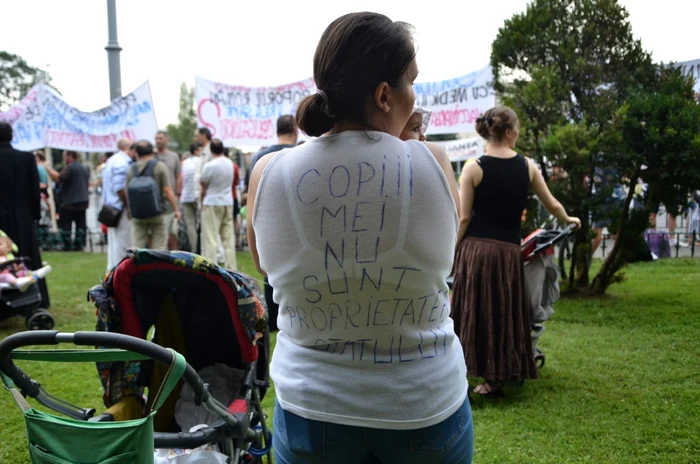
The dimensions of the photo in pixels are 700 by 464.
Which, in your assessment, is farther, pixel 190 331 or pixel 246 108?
pixel 246 108

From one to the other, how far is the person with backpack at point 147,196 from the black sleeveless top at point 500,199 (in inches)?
197

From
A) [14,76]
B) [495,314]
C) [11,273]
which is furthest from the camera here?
[14,76]

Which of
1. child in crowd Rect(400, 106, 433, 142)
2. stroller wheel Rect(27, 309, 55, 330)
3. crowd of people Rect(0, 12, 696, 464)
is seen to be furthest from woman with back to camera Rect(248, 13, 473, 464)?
stroller wheel Rect(27, 309, 55, 330)

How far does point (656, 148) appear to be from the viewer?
618cm

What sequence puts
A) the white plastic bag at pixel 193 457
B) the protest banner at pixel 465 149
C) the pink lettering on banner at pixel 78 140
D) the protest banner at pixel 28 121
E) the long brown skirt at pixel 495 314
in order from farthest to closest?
the protest banner at pixel 465 149
the protest banner at pixel 28 121
the pink lettering on banner at pixel 78 140
the long brown skirt at pixel 495 314
the white plastic bag at pixel 193 457

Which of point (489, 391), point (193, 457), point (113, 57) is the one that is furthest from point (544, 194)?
point (113, 57)

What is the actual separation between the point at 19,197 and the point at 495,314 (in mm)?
5237

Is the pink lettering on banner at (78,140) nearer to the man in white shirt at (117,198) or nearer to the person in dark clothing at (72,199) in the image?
the person in dark clothing at (72,199)

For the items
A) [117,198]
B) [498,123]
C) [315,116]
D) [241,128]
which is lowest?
[117,198]

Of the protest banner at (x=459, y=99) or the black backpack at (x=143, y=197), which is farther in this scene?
the protest banner at (x=459, y=99)

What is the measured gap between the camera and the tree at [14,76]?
56.2 m

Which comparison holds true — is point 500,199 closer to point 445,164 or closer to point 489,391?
point 489,391

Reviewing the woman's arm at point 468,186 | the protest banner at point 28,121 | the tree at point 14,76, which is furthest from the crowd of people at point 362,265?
the tree at point 14,76

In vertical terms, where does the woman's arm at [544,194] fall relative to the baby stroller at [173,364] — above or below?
above
